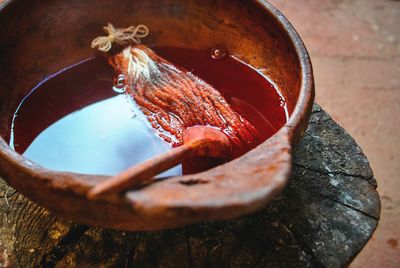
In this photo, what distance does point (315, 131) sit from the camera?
1.67 metres

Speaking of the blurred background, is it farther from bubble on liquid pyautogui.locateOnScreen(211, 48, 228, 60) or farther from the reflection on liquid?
the reflection on liquid

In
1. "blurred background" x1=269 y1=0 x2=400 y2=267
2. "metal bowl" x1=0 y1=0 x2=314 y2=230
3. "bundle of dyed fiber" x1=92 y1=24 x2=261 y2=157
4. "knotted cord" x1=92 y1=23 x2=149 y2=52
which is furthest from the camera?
"blurred background" x1=269 y1=0 x2=400 y2=267

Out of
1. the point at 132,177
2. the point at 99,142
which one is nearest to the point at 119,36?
the point at 99,142

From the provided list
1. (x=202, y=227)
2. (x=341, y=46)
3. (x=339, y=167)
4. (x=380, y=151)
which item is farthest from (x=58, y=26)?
(x=341, y=46)

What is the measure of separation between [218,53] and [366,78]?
56.7 inches

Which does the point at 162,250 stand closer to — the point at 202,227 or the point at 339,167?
the point at 202,227

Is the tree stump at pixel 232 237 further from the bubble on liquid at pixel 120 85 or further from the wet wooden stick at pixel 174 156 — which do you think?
the bubble on liquid at pixel 120 85

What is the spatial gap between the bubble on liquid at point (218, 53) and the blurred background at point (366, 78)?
3.62 feet

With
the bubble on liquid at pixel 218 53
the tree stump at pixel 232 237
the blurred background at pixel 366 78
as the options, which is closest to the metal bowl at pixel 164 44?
the bubble on liquid at pixel 218 53

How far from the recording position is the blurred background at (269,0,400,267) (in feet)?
7.66

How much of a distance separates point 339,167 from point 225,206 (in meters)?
0.78

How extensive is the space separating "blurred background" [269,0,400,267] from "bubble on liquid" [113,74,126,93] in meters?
1.28

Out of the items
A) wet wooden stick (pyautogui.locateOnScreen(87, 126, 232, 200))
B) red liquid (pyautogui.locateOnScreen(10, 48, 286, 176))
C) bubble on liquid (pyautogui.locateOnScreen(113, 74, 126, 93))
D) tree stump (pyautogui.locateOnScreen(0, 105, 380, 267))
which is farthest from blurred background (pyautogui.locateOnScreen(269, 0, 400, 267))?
→ bubble on liquid (pyautogui.locateOnScreen(113, 74, 126, 93))

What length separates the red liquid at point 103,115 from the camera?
141cm
